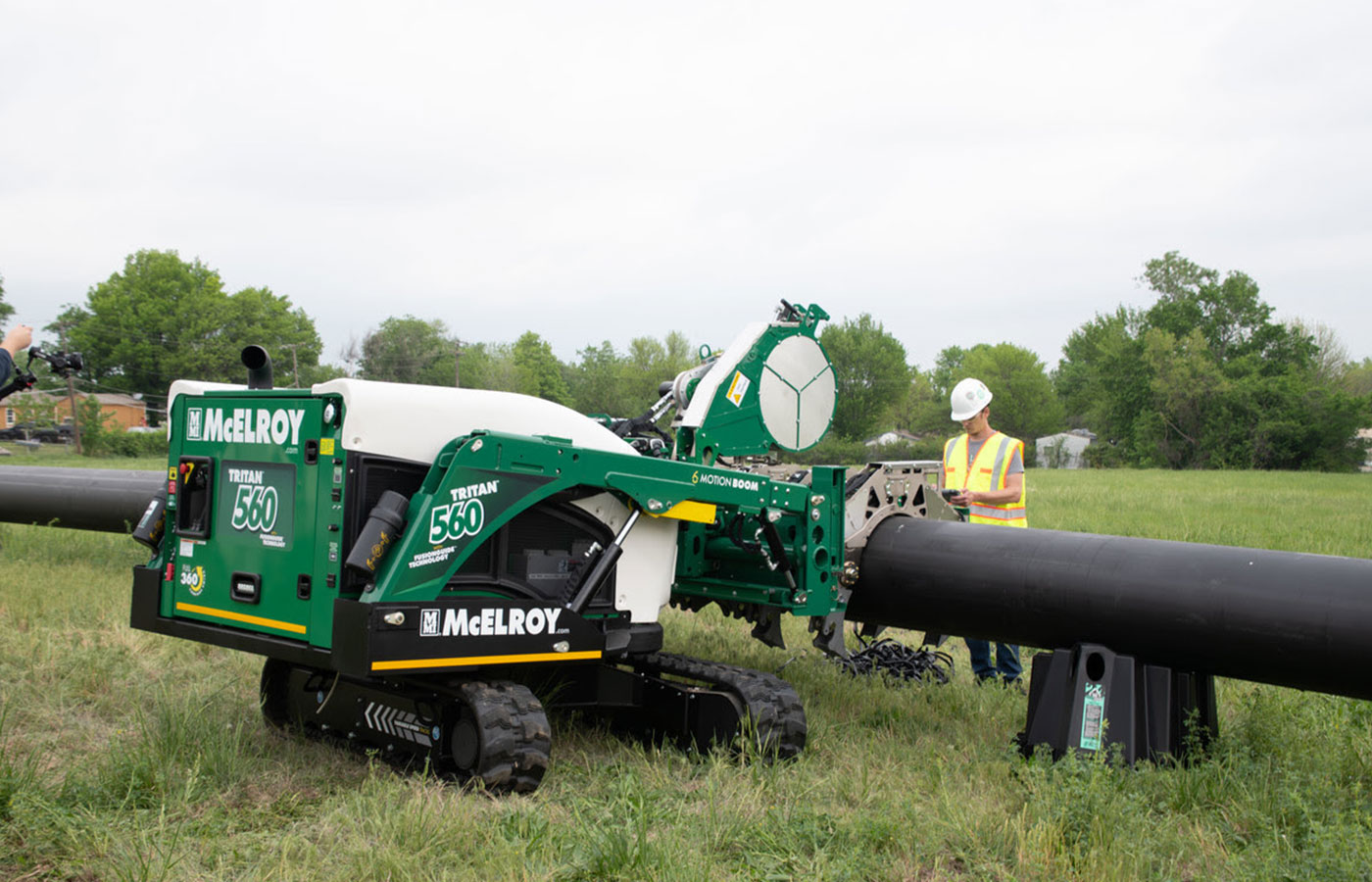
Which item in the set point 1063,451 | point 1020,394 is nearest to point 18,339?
point 1063,451

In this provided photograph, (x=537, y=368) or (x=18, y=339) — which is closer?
(x=18, y=339)

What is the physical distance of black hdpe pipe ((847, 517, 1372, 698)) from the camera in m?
5.63

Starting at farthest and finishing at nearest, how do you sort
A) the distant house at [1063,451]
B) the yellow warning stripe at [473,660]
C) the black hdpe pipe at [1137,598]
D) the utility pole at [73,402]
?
the distant house at [1063,451] < the utility pole at [73,402] < the black hdpe pipe at [1137,598] < the yellow warning stripe at [473,660]

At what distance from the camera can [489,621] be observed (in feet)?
18.0

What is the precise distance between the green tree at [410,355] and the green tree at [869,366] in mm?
23332

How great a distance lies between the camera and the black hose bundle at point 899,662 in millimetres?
8419

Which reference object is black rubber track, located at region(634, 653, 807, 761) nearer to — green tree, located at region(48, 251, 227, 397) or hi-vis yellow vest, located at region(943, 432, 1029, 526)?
hi-vis yellow vest, located at region(943, 432, 1029, 526)

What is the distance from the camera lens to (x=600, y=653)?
5.94 m


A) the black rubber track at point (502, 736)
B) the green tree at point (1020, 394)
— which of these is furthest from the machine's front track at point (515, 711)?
the green tree at point (1020, 394)

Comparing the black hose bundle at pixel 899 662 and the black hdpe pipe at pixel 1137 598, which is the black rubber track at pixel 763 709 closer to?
the black hdpe pipe at pixel 1137 598

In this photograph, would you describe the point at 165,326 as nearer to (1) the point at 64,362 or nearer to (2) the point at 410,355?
(2) the point at 410,355

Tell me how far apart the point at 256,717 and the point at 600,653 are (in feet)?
7.50

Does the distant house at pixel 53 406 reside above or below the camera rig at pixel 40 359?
below

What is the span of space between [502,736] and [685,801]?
3.02 feet
